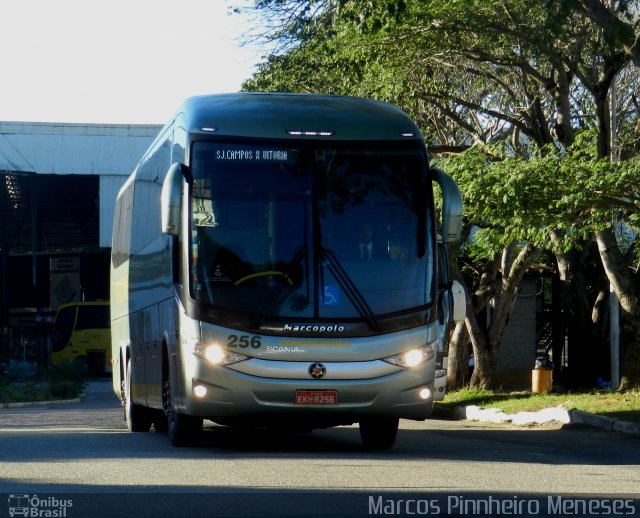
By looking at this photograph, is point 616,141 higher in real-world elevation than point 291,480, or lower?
higher

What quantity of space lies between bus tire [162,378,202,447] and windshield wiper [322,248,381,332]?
2226mm

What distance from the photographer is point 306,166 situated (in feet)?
40.4

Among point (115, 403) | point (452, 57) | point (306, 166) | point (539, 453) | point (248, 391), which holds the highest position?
point (452, 57)

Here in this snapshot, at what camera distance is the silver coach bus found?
11.8 m

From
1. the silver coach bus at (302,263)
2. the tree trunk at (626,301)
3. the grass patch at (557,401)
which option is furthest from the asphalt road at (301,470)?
the tree trunk at (626,301)

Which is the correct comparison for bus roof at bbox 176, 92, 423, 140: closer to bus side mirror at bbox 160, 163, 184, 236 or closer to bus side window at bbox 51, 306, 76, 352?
bus side mirror at bbox 160, 163, 184, 236

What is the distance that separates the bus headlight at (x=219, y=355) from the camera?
11.8 meters

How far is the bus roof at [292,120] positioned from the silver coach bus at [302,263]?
0.02 m

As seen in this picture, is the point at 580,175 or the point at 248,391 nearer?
the point at 248,391

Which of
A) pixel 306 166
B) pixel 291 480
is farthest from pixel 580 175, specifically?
pixel 291 480

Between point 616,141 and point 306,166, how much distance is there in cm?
1327

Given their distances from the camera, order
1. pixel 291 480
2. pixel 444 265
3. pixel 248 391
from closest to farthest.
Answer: pixel 291 480, pixel 248 391, pixel 444 265

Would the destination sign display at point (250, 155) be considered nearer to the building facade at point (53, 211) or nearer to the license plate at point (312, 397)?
the license plate at point (312, 397)

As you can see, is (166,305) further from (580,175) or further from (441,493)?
(580,175)
